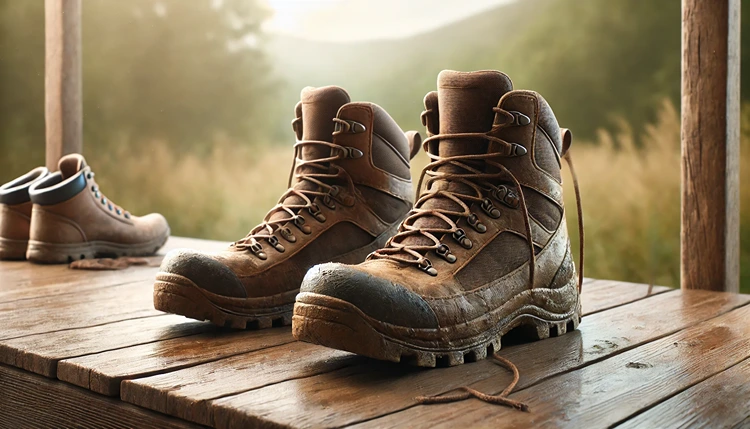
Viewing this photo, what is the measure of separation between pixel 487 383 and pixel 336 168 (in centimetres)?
63

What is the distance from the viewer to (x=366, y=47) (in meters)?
4.66

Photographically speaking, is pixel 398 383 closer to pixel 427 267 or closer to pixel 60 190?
pixel 427 267

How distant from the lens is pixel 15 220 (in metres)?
2.61

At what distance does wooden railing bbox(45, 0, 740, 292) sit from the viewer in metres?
2.02

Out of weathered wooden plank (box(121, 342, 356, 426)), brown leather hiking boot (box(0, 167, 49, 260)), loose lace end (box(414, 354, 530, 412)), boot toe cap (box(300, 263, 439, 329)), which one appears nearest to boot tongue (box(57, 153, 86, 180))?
brown leather hiking boot (box(0, 167, 49, 260))

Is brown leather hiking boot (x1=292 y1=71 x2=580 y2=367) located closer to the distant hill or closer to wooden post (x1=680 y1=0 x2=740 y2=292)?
wooden post (x1=680 y1=0 x2=740 y2=292)

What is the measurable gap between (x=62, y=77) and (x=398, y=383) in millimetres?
2690

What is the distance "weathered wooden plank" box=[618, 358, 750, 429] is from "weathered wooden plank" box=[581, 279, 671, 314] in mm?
579

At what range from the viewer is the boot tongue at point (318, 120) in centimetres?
156

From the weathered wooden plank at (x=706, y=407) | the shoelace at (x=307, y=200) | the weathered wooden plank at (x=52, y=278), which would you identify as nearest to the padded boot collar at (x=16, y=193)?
the weathered wooden plank at (x=52, y=278)

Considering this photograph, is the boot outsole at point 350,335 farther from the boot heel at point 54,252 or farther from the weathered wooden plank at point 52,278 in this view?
the boot heel at point 54,252

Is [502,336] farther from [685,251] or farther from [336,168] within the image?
[685,251]

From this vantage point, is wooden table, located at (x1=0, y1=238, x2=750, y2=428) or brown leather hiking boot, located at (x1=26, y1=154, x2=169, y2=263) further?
brown leather hiking boot, located at (x1=26, y1=154, x2=169, y2=263)

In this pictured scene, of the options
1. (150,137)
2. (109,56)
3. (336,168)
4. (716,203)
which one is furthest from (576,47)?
(109,56)
